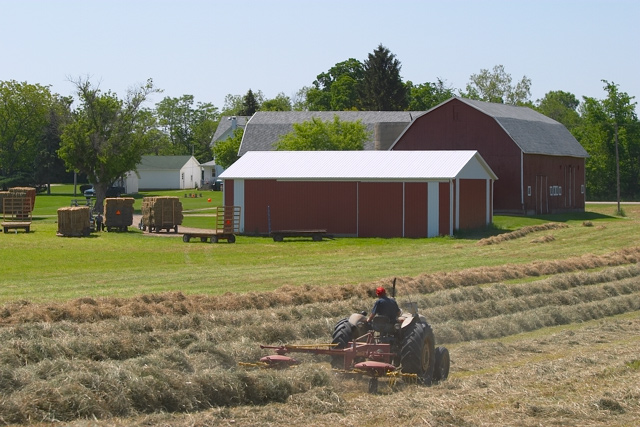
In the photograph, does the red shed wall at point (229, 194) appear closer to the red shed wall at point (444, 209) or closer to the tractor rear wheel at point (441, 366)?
the red shed wall at point (444, 209)

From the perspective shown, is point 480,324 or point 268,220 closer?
point 480,324

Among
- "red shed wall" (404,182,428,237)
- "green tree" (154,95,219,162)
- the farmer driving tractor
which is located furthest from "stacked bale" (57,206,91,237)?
"green tree" (154,95,219,162)

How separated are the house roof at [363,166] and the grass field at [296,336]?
31.7ft

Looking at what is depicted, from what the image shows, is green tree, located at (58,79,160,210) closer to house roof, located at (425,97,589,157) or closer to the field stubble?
house roof, located at (425,97,589,157)

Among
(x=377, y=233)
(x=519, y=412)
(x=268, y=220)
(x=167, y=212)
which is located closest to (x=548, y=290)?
(x=519, y=412)

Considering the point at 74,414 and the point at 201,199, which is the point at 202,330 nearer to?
the point at 74,414

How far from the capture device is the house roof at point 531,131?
61062mm

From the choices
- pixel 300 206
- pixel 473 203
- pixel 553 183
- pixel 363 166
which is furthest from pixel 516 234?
pixel 553 183

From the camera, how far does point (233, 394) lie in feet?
43.0

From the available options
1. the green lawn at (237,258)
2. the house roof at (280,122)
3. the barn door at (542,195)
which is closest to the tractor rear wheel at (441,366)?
the green lawn at (237,258)

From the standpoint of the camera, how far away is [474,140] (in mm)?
61469

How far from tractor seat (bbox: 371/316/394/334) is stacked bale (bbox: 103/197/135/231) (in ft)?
127

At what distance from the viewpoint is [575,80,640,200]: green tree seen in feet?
282

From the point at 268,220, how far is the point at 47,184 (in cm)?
6645
